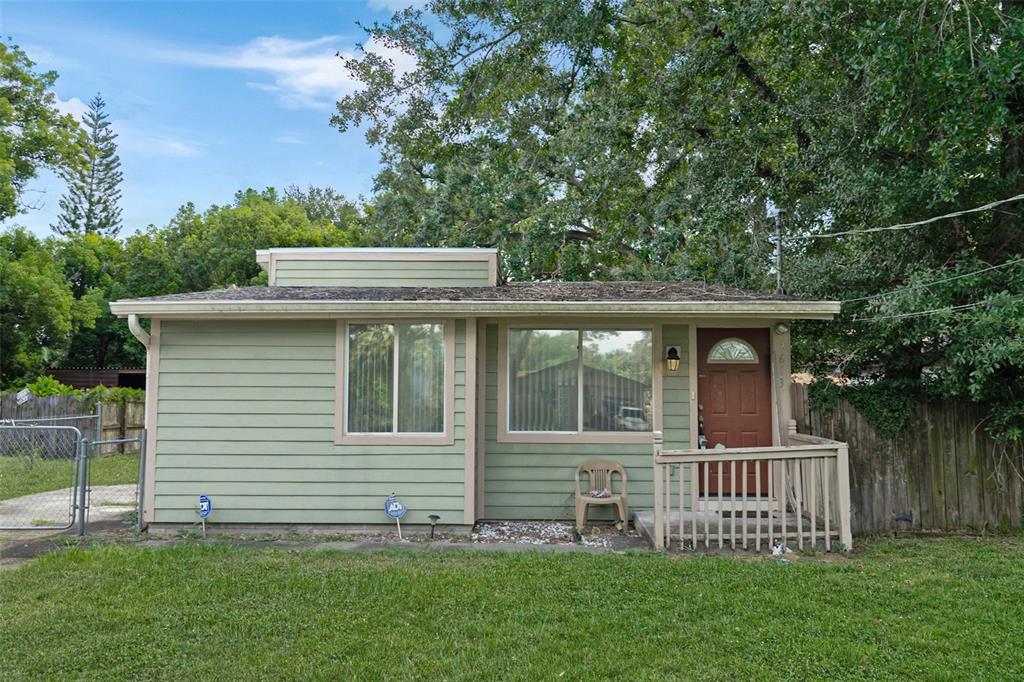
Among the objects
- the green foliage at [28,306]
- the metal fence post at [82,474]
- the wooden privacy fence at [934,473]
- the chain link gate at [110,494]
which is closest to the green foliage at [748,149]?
the wooden privacy fence at [934,473]

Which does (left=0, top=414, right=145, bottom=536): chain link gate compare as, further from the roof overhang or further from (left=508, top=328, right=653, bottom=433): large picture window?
(left=508, top=328, right=653, bottom=433): large picture window

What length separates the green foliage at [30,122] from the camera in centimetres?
2055

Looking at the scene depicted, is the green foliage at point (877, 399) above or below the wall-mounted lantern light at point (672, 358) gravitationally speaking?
below

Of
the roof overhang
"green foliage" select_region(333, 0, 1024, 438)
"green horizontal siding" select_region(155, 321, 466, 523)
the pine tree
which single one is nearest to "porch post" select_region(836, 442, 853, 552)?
"green foliage" select_region(333, 0, 1024, 438)

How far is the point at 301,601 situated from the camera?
463 centimetres

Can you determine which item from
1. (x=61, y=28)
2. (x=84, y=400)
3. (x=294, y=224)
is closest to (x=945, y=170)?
(x=61, y=28)

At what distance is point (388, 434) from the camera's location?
23.3 feet

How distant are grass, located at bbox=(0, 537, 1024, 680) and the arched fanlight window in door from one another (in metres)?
2.59

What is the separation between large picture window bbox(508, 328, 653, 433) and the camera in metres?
7.63

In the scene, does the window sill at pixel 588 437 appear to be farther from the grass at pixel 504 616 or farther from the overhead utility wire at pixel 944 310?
the overhead utility wire at pixel 944 310

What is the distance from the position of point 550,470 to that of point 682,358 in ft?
6.45

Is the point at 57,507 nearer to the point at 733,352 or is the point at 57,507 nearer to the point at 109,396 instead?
the point at 109,396

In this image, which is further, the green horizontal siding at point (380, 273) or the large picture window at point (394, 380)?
the green horizontal siding at point (380, 273)

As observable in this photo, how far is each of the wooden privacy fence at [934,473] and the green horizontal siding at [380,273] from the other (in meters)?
4.55
